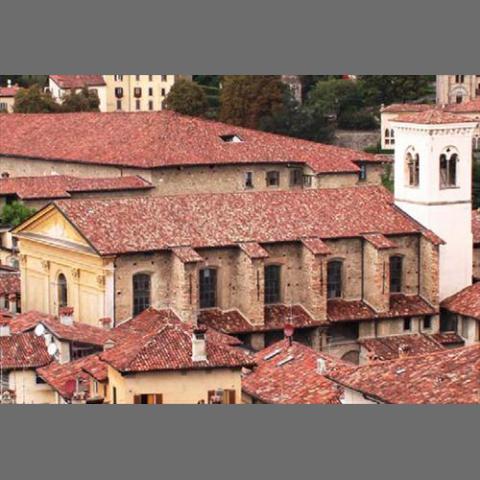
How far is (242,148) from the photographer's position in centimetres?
8175

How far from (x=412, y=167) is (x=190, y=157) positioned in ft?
42.8

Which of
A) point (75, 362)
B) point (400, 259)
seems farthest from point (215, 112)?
point (75, 362)

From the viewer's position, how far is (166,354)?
49281 mm

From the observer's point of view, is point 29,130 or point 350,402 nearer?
point 350,402

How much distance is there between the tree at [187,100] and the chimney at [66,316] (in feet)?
155

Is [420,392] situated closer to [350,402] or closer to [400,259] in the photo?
[350,402]

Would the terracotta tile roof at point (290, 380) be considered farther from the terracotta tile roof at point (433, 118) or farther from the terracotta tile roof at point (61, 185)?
the terracotta tile roof at point (61, 185)

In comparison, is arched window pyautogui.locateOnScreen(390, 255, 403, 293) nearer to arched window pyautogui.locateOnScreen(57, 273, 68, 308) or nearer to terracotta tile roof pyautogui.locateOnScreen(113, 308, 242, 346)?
terracotta tile roof pyautogui.locateOnScreen(113, 308, 242, 346)

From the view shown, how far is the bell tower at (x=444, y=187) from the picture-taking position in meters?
68.0

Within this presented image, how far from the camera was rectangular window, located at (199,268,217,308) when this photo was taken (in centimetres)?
6425

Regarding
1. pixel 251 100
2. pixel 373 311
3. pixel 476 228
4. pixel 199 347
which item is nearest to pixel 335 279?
pixel 373 311

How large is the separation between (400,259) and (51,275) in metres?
9.19

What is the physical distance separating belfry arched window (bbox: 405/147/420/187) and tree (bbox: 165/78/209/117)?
3942 centimetres

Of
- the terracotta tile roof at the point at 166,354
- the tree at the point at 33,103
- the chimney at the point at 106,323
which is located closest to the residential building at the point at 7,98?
the tree at the point at 33,103
